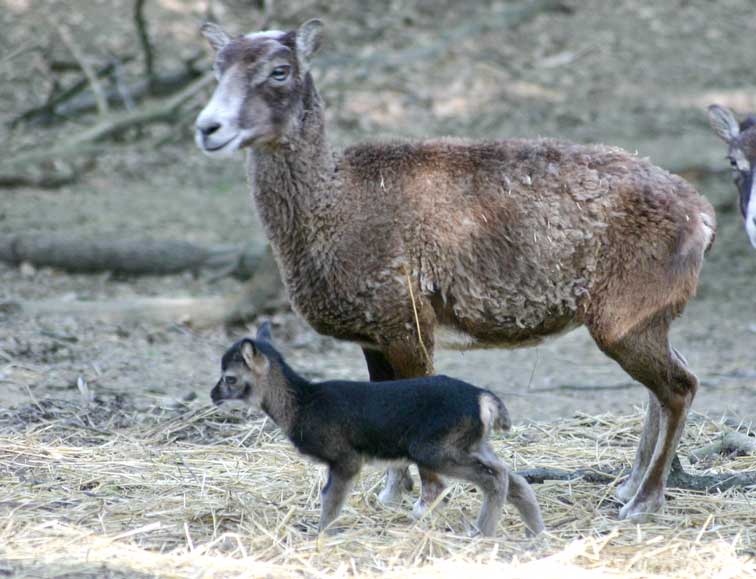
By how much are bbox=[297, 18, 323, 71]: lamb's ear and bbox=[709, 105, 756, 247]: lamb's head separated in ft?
8.61

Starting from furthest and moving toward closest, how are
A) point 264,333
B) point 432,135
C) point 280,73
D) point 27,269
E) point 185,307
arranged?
1. point 432,135
2. point 27,269
3. point 185,307
4. point 280,73
5. point 264,333

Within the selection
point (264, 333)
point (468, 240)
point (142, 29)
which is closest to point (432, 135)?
point (142, 29)

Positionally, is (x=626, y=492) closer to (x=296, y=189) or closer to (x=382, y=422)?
(x=382, y=422)

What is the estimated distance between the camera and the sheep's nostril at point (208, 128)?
252 inches

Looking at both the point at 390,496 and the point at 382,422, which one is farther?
the point at 390,496

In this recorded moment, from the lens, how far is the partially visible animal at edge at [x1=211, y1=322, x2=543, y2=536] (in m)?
5.77

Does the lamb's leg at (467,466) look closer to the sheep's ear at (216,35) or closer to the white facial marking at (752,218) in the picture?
the white facial marking at (752,218)

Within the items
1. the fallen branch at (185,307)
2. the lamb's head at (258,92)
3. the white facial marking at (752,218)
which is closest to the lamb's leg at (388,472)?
the lamb's head at (258,92)

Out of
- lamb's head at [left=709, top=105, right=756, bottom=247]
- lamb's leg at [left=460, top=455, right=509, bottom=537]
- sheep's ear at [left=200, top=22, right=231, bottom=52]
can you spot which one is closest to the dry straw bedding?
lamb's leg at [left=460, top=455, right=509, bottom=537]

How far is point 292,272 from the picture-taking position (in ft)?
22.1

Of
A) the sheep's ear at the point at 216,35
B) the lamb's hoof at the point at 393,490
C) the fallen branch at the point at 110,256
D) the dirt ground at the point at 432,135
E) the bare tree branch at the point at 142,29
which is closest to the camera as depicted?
the lamb's hoof at the point at 393,490

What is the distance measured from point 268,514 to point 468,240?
71.1 inches

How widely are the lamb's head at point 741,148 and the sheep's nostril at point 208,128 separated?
2999 millimetres

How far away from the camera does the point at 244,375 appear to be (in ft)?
19.9
